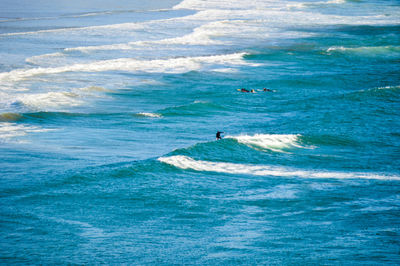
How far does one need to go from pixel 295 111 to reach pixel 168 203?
11109 mm

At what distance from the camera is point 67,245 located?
1121 cm

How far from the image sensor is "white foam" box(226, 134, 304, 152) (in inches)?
712

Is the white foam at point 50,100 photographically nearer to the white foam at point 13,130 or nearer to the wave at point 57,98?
the wave at point 57,98

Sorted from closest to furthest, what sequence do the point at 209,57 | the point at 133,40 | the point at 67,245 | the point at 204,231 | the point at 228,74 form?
the point at 67,245, the point at 204,231, the point at 228,74, the point at 209,57, the point at 133,40

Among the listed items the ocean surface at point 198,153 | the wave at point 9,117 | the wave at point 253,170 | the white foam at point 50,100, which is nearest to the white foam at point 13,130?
the ocean surface at point 198,153

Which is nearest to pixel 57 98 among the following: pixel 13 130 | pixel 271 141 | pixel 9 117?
pixel 9 117

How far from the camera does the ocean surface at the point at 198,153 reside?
11453 millimetres

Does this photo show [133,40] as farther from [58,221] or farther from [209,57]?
[58,221]

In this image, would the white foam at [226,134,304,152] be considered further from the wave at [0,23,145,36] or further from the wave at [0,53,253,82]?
the wave at [0,23,145,36]

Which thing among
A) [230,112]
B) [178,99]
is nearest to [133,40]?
[178,99]

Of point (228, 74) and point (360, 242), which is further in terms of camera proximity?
point (228, 74)

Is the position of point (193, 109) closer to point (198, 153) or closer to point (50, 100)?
point (50, 100)

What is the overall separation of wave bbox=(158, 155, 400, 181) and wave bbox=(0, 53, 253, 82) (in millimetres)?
14790

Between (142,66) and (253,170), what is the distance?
1785 cm
